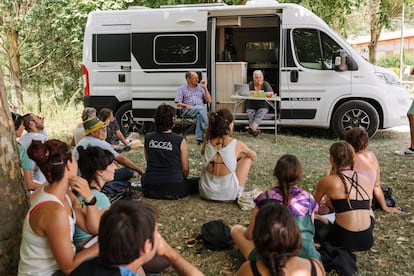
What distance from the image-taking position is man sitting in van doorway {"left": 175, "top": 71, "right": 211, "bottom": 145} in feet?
26.3

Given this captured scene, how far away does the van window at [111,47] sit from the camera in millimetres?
8789

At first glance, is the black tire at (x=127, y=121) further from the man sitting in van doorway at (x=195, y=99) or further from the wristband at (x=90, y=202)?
the wristband at (x=90, y=202)

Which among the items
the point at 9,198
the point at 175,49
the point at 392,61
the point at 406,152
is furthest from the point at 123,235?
the point at 392,61

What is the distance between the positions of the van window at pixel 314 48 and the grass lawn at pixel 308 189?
4.74ft

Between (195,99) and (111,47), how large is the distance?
7.12 feet

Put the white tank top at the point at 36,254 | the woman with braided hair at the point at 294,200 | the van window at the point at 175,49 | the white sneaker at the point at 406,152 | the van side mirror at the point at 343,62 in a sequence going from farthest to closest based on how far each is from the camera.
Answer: the van window at the point at 175,49, the van side mirror at the point at 343,62, the white sneaker at the point at 406,152, the woman with braided hair at the point at 294,200, the white tank top at the point at 36,254

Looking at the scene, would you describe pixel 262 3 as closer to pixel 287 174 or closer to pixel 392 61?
pixel 287 174

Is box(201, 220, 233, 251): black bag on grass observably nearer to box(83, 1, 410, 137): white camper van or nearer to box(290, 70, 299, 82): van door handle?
box(83, 1, 410, 137): white camper van

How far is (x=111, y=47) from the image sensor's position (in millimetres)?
8844

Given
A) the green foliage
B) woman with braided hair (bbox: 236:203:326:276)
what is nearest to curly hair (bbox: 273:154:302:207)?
woman with braided hair (bbox: 236:203:326:276)

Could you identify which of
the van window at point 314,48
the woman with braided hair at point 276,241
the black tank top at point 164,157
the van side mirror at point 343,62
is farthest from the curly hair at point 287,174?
the van window at point 314,48

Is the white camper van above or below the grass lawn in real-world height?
above

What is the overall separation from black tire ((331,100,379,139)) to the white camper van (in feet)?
0.06

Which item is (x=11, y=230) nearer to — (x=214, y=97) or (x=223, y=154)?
(x=223, y=154)
